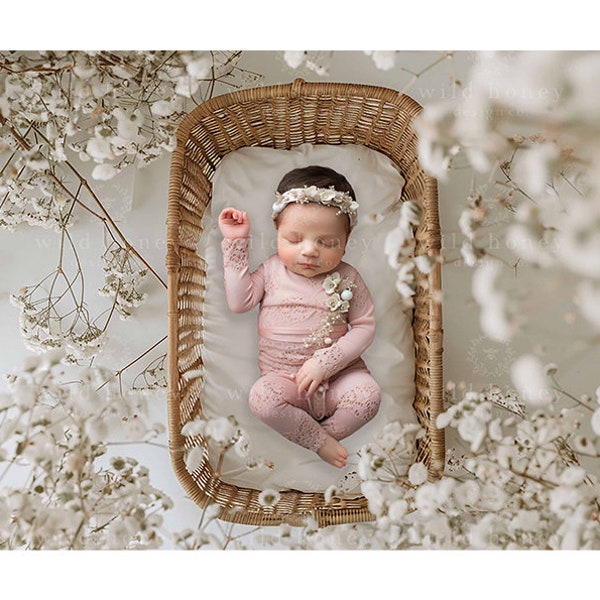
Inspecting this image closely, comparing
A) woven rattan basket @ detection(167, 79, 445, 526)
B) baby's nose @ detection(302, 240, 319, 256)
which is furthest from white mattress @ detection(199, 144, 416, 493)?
baby's nose @ detection(302, 240, 319, 256)

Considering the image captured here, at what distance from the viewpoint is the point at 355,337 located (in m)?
1.77

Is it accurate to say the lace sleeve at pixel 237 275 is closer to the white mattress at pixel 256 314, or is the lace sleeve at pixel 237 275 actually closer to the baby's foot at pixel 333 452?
the white mattress at pixel 256 314

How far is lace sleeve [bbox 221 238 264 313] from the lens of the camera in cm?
180

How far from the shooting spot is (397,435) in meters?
1.43

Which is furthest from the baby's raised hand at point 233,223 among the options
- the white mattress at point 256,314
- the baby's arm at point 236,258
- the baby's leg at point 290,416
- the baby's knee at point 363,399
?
the baby's knee at point 363,399

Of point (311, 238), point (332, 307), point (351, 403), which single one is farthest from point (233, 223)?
point (351, 403)

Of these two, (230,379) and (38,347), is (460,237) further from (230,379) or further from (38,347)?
(38,347)

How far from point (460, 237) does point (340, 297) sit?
423 millimetres

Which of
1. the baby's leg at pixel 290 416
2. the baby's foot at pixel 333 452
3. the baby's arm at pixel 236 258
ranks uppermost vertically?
the baby's arm at pixel 236 258

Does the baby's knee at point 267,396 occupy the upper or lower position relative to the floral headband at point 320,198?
lower

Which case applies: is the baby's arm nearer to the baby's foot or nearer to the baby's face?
the baby's face

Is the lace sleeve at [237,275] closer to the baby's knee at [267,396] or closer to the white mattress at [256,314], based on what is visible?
the white mattress at [256,314]

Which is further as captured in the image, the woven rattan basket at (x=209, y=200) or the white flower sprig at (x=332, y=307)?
the white flower sprig at (x=332, y=307)

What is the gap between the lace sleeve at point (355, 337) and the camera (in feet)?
5.69
